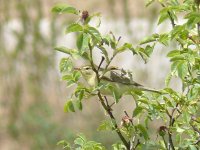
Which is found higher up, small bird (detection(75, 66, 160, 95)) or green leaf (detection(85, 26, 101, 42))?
green leaf (detection(85, 26, 101, 42))

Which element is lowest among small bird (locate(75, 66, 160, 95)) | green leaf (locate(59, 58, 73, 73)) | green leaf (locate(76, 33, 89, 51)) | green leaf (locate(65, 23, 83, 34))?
small bird (locate(75, 66, 160, 95))

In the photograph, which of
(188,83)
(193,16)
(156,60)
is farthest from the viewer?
(156,60)

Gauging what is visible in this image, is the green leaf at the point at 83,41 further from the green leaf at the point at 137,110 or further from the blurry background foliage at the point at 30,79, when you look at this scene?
the blurry background foliage at the point at 30,79

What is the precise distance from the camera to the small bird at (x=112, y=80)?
56.1 inches

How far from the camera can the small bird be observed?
1.42m

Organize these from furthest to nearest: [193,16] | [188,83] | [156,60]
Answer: [156,60] → [188,83] → [193,16]

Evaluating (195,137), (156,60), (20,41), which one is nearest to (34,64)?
(20,41)

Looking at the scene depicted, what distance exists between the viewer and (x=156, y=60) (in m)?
5.27

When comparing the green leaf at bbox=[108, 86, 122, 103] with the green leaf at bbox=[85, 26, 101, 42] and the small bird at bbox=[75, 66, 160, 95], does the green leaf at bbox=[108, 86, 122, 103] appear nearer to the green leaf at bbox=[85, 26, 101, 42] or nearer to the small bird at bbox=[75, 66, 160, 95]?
the small bird at bbox=[75, 66, 160, 95]

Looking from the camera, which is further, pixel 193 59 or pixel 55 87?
pixel 55 87

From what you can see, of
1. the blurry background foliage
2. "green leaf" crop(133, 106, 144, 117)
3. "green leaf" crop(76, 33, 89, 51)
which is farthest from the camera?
the blurry background foliage

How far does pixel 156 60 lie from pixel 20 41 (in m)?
1.10

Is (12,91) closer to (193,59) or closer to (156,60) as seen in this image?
(156,60)

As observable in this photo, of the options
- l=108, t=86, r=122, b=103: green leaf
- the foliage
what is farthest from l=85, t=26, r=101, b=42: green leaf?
l=108, t=86, r=122, b=103: green leaf
